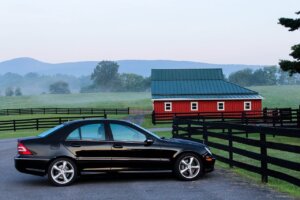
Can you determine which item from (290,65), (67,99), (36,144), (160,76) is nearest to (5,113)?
(160,76)

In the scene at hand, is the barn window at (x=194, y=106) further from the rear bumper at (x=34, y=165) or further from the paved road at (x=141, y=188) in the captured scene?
the rear bumper at (x=34, y=165)

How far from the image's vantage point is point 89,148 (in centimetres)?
1110

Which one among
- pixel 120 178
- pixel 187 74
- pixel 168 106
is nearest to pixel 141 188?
pixel 120 178

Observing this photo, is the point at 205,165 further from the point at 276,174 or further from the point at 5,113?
the point at 5,113

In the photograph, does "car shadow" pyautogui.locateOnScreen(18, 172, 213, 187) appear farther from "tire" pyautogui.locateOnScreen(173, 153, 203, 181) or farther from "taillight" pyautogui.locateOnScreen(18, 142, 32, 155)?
"taillight" pyautogui.locateOnScreen(18, 142, 32, 155)

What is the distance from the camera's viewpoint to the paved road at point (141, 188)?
949cm

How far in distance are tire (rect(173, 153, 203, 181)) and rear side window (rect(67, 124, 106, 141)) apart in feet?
5.84

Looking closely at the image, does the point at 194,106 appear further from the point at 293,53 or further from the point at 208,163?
the point at 208,163

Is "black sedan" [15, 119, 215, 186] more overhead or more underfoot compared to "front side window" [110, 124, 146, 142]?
more underfoot

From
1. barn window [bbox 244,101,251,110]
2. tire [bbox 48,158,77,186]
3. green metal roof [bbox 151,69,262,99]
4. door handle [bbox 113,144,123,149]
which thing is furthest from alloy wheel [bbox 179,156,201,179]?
barn window [bbox 244,101,251,110]

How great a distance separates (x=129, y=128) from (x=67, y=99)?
497 feet

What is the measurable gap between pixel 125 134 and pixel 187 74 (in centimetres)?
5083

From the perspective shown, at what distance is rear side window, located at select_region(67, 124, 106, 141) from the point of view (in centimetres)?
1123

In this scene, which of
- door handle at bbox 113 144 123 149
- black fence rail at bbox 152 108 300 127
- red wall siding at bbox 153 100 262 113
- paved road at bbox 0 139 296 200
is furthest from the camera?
red wall siding at bbox 153 100 262 113
